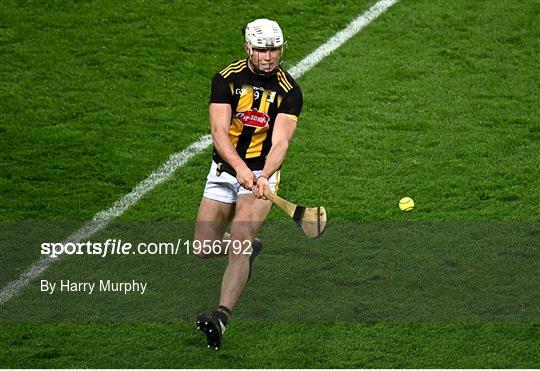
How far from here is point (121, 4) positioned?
1524cm

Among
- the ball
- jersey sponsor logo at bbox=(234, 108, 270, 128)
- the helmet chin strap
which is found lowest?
the ball

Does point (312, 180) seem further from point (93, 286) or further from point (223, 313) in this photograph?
point (223, 313)

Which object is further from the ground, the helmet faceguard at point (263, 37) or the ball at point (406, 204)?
the helmet faceguard at point (263, 37)

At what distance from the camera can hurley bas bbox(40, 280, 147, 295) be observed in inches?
425

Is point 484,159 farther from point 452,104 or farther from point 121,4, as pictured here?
point 121,4

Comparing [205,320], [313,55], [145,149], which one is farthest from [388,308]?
[313,55]

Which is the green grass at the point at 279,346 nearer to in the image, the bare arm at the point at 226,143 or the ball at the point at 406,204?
the bare arm at the point at 226,143

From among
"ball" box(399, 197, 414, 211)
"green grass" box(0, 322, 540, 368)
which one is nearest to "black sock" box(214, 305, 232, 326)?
"green grass" box(0, 322, 540, 368)

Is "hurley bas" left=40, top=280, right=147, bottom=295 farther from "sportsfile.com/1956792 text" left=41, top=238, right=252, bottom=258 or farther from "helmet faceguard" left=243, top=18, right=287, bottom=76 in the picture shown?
"helmet faceguard" left=243, top=18, right=287, bottom=76

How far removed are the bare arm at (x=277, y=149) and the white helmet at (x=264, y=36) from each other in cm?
60

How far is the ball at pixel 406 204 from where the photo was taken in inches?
469

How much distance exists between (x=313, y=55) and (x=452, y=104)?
1.70 m

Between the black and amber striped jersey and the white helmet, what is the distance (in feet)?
1.17

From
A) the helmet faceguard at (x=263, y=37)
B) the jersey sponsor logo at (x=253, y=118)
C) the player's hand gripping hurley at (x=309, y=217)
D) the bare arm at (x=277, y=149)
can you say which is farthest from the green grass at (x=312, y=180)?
the helmet faceguard at (x=263, y=37)
